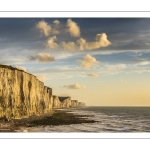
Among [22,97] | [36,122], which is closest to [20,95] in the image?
[22,97]

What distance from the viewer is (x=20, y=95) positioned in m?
15.0

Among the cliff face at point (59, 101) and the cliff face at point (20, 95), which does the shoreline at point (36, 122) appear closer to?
the cliff face at point (20, 95)

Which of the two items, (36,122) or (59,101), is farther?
(59,101)

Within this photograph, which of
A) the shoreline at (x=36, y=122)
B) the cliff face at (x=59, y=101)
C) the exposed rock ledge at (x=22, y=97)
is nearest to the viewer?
the shoreline at (x=36, y=122)

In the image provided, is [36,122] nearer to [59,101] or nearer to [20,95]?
[59,101]

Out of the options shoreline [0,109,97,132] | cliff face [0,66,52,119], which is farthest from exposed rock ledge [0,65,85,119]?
shoreline [0,109,97,132]

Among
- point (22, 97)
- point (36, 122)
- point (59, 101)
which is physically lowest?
point (36, 122)

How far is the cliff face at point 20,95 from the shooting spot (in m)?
13.6

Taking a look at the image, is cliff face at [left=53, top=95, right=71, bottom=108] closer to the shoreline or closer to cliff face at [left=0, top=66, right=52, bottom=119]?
cliff face at [left=0, top=66, right=52, bottom=119]

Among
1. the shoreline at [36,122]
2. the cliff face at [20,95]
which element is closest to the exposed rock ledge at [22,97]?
the cliff face at [20,95]

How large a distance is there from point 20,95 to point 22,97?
12.7 inches

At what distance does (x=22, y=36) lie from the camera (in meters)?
13.3
